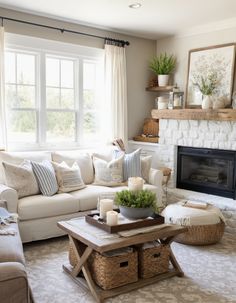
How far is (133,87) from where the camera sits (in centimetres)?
564

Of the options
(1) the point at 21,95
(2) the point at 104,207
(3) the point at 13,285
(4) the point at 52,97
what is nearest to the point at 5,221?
(2) the point at 104,207

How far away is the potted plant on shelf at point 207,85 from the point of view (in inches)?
185

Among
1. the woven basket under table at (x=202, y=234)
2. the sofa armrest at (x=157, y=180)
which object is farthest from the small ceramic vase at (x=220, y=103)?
the woven basket under table at (x=202, y=234)

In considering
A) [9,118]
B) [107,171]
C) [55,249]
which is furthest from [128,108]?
[55,249]

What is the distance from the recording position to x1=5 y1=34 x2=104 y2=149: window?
4.51 m

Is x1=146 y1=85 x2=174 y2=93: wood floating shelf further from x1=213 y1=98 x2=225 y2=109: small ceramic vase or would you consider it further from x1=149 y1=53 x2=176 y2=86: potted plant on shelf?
x1=213 y1=98 x2=225 y2=109: small ceramic vase

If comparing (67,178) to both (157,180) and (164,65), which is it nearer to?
(157,180)

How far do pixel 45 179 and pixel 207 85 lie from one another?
8.73 feet

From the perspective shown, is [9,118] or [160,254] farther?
[9,118]

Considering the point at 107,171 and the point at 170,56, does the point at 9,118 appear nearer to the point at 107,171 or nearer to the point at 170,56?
the point at 107,171

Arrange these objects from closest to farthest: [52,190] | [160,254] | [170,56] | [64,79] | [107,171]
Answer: [160,254] → [52,190] → [107,171] → [64,79] → [170,56]

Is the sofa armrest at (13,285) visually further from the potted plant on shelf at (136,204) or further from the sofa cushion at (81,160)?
the sofa cushion at (81,160)

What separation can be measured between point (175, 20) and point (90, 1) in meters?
1.32

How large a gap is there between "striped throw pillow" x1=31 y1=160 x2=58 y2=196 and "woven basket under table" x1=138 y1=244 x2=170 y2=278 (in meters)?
1.42
